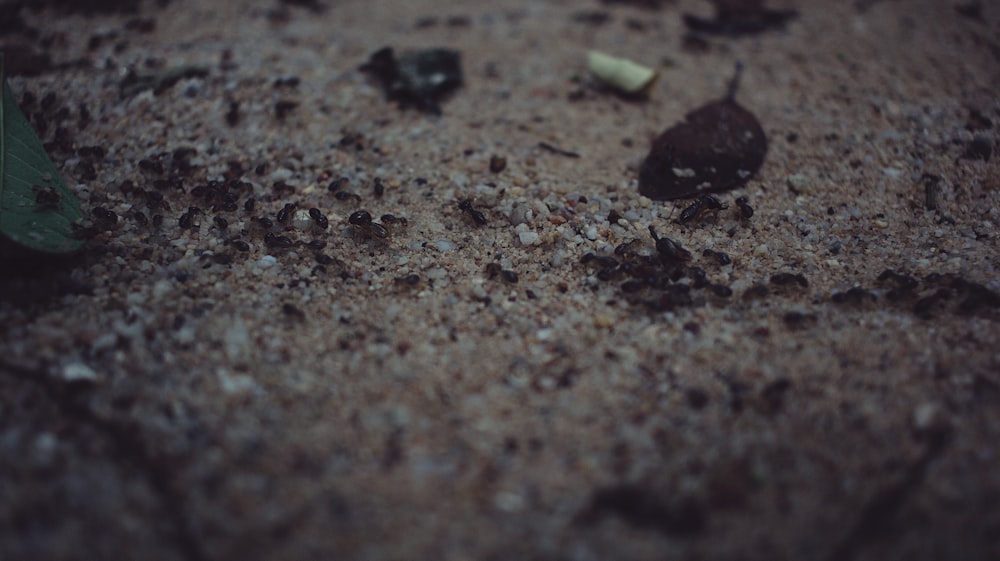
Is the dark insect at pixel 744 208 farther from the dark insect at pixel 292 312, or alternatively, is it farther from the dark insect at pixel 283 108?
the dark insect at pixel 283 108

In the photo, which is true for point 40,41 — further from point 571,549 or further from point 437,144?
point 571,549

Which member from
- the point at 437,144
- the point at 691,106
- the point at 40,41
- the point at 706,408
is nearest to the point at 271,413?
the point at 706,408

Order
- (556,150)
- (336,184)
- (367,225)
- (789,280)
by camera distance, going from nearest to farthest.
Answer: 1. (789,280)
2. (367,225)
3. (336,184)
4. (556,150)

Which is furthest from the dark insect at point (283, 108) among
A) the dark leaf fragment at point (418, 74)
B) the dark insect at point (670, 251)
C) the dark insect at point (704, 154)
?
the dark insect at point (670, 251)

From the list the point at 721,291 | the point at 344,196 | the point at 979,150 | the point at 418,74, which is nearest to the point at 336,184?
the point at 344,196

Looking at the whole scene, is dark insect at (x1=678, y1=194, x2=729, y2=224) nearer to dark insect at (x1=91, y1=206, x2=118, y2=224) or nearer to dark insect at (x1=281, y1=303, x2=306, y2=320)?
dark insect at (x1=281, y1=303, x2=306, y2=320)

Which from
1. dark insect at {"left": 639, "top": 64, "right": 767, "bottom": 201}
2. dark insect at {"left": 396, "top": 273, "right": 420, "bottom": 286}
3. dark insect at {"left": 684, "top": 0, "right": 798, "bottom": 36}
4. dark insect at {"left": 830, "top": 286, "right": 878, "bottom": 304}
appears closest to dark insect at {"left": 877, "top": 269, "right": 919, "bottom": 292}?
dark insect at {"left": 830, "top": 286, "right": 878, "bottom": 304}

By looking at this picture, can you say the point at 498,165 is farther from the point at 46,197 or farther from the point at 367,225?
the point at 46,197
